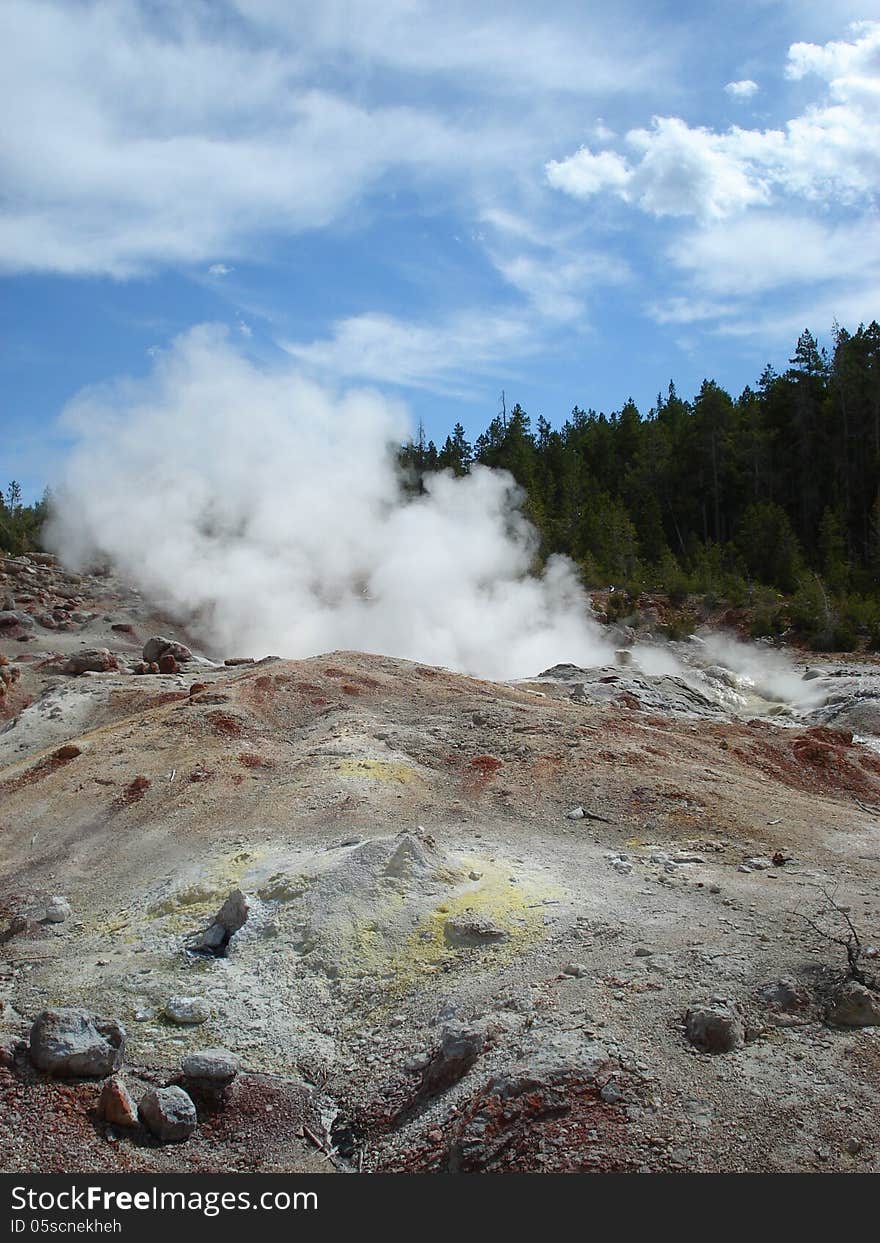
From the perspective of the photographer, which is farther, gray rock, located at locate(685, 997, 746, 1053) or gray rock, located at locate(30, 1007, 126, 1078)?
gray rock, located at locate(30, 1007, 126, 1078)

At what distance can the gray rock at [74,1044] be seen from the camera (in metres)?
5.07

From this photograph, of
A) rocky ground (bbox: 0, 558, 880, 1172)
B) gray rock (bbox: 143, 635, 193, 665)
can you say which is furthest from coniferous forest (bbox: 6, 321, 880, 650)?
rocky ground (bbox: 0, 558, 880, 1172)

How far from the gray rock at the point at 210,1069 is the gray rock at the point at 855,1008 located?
307 centimetres

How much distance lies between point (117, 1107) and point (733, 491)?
128 ft

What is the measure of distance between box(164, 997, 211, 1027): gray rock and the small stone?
0.79 m

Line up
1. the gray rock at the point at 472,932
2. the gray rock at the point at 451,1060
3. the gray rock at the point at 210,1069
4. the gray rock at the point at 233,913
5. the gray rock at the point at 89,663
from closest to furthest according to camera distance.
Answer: the gray rock at the point at 451,1060 < the gray rock at the point at 210,1069 < the gray rock at the point at 472,932 < the gray rock at the point at 233,913 < the gray rock at the point at 89,663

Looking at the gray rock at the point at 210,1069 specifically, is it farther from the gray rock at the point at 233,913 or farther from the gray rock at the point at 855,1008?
the gray rock at the point at 855,1008

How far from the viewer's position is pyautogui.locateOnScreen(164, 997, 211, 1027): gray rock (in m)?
5.61

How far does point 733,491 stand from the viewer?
4041 cm

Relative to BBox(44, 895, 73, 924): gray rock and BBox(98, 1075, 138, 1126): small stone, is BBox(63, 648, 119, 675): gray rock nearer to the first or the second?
BBox(44, 895, 73, 924): gray rock

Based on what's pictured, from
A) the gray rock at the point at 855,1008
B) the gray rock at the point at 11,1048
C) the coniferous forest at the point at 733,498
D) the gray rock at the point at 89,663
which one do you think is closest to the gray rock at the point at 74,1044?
the gray rock at the point at 11,1048

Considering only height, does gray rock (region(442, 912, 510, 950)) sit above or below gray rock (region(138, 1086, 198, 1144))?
above

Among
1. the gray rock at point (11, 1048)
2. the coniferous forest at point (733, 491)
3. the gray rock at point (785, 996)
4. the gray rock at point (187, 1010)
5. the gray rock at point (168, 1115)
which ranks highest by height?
the coniferous forest at point (733, 491)

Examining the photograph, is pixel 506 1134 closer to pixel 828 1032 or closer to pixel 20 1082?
pixel 828 1032
